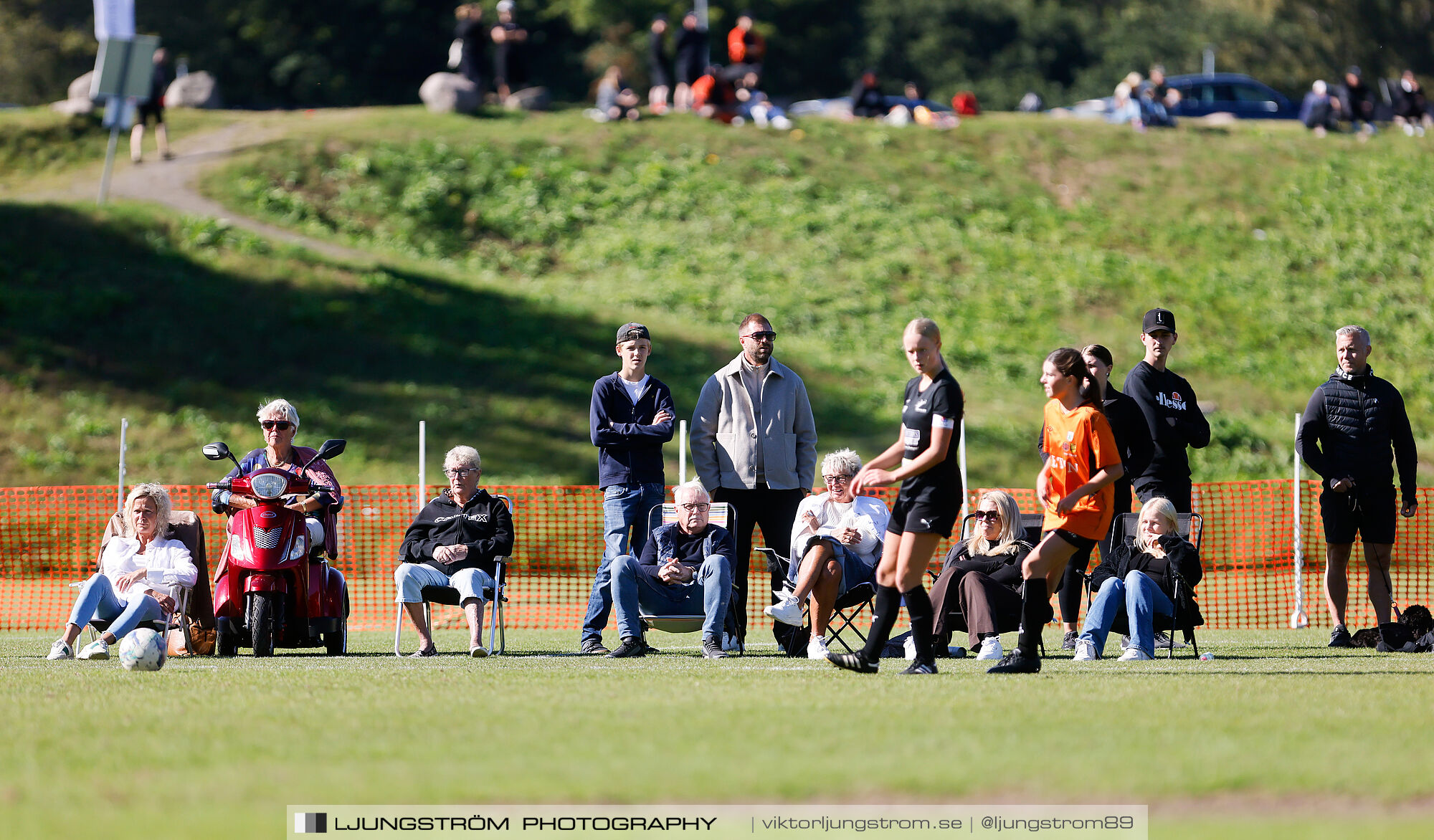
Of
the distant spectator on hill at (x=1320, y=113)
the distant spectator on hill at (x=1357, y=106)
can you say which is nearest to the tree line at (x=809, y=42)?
the distant spectator on hill at (x=1357, y=106)

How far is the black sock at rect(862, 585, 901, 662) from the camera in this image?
25.0 ft

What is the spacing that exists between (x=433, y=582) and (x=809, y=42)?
1694 inches

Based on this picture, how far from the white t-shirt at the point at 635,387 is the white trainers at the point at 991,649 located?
8.31ft

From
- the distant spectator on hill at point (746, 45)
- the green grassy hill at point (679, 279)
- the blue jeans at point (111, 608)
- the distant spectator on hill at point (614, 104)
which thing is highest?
the distant spectator on hill at point (746, 45)

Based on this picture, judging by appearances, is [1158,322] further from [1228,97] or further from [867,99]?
[1228,97]

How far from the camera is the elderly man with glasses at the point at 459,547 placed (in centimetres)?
940

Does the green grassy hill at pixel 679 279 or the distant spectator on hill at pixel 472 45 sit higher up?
the distant spectator on hill at pixel 472 45

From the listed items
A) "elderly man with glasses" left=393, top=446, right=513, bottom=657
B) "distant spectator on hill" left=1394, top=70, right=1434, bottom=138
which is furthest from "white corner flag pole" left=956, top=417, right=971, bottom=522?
"distant spectator on hill" left=1394, top=70, right=1434, bottom=138

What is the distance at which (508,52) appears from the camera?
3219 cm

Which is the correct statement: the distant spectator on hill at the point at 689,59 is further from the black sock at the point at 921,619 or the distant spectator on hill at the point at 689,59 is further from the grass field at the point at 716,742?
the black sock at the point at 921,619

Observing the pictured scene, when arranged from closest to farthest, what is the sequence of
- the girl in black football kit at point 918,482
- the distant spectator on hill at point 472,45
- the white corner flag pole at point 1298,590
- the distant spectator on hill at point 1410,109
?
the girl in black football kit at point 918,482 → the white corner flag pole at point 1298,590 → the distant spectator on hill at point 472,45 → the distant spectator on hill at point 1410,109

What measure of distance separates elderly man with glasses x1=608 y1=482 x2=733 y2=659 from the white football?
8.27ft

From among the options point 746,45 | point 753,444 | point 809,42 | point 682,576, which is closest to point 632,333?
point 753,444

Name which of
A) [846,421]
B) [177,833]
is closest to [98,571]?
[177,833]
